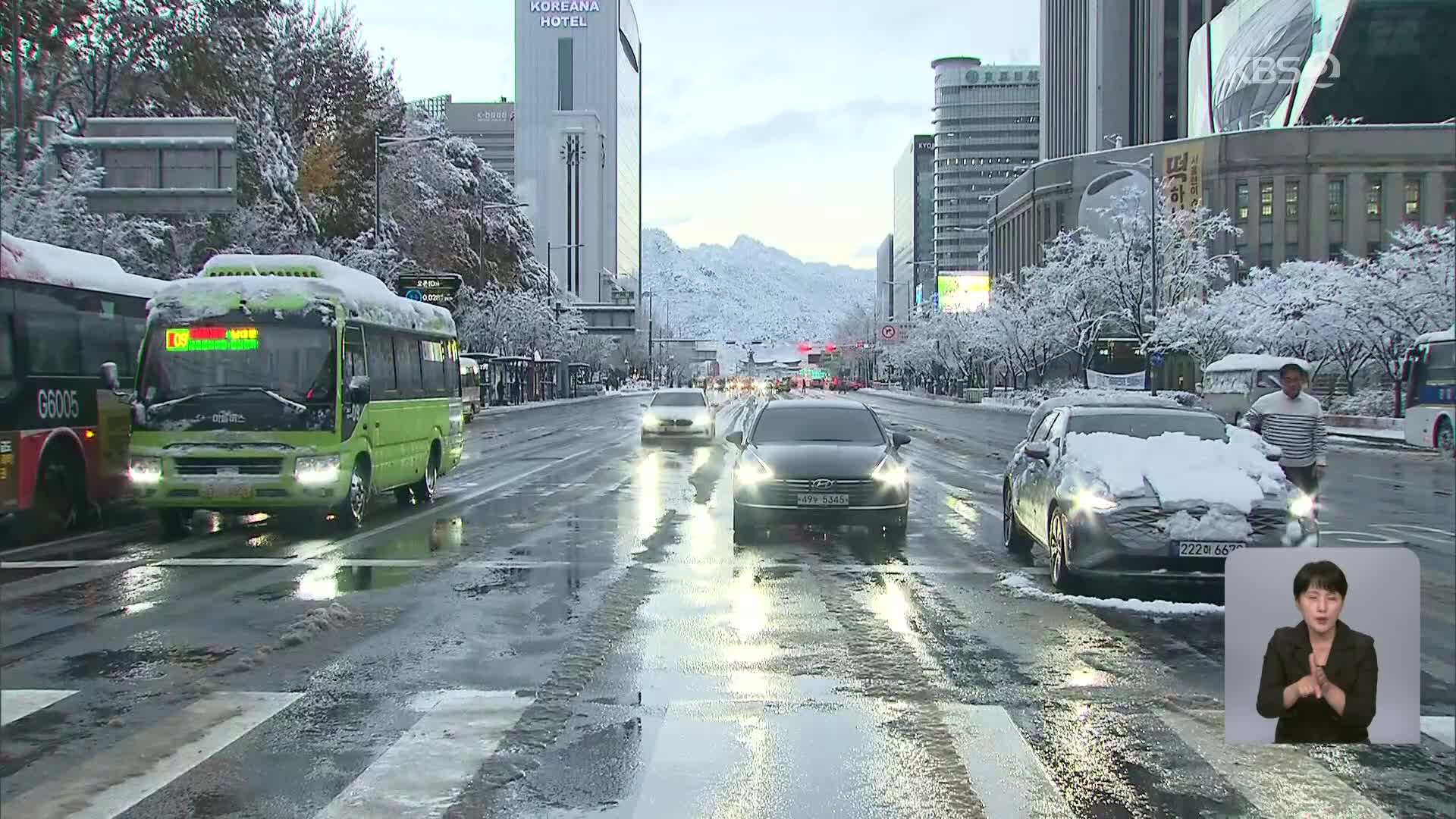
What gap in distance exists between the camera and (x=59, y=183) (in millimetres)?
23812

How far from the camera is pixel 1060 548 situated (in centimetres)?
996

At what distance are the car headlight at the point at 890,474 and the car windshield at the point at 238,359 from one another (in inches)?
243

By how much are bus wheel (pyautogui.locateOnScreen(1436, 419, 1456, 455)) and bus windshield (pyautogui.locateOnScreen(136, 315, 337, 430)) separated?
11216 millimetres

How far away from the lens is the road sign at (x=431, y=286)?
152ft

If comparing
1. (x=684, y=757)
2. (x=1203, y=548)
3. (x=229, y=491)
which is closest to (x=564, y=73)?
(x=229, y=491)

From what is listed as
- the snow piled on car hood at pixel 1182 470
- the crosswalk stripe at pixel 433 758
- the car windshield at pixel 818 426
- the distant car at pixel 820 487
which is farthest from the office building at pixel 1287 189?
the crosswalk stripe at pixel 433 758

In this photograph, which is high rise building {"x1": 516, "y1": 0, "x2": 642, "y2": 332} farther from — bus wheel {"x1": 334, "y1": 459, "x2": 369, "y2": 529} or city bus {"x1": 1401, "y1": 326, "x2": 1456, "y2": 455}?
city bus {"x1": 1401, "y1": 326, "x2": 1456, "y2": 455}

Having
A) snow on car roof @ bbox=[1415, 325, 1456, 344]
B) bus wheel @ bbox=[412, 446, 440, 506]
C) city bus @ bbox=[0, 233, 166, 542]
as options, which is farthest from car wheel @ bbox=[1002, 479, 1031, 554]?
city bus @ bbox=[0, 233, 166, 542]

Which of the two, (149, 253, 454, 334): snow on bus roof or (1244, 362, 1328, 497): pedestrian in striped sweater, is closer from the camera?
(1244, 362, 1328, 497): pedestrian in striped sweater

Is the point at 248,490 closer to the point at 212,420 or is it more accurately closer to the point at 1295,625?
the point at 212,420

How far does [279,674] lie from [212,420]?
6948mm

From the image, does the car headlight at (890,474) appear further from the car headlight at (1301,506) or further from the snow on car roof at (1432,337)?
the snow on car roof at (1432,337)

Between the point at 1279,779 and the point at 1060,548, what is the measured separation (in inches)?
198

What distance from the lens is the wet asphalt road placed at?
4859 mm
